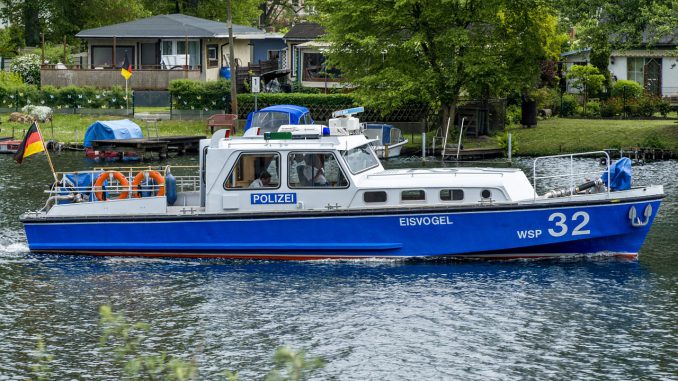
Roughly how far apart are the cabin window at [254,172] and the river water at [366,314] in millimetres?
2005

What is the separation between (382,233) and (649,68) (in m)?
44.0

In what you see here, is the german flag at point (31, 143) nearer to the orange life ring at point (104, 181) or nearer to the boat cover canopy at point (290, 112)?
the orange life ring at point (104, 181)

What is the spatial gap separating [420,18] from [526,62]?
17.7 feet

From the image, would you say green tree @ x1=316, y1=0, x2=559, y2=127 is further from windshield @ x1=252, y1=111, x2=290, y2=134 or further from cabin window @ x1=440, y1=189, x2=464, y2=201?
cabin window @ x1=440, y1=189, x2=464, y2=201

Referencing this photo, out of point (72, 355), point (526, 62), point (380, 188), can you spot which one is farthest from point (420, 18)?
point (72, 355)

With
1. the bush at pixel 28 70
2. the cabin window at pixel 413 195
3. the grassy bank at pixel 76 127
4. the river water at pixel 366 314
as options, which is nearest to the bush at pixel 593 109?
the grassy bank at pixel 76 127

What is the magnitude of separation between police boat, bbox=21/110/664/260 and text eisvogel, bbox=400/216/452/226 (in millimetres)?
24

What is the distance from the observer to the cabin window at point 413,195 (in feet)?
92.4

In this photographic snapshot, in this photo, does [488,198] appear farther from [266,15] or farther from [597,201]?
[266,15]

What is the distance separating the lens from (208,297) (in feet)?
85.7

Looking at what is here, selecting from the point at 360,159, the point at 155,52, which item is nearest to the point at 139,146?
the point at 155,52

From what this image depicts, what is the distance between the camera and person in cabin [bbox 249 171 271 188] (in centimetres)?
2874

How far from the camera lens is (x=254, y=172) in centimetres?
2886

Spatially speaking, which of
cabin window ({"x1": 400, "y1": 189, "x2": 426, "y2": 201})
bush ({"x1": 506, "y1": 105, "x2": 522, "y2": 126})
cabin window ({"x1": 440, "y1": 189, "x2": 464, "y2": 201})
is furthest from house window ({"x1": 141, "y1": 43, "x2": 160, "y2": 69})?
cabin window ({"x1": 440, "y1": 189, "x2": 464, "y2": 201})
